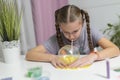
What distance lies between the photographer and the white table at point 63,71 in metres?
1.21

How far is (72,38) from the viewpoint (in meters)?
1.65

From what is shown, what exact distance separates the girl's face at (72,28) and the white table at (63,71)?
0.26m

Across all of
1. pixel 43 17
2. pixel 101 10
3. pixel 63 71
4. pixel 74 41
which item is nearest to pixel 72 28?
pixel 74 41

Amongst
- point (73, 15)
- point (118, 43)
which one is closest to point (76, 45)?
point (73, 15)

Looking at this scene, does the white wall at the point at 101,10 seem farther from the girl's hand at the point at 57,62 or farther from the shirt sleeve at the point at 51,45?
the girl's hand at the point at 57,62

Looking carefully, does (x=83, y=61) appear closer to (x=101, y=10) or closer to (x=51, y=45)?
(x=51, y=45)

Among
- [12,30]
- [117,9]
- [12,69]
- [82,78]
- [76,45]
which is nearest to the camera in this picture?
[82,78]

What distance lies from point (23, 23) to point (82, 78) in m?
1.67

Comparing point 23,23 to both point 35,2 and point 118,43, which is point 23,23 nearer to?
point 35,2

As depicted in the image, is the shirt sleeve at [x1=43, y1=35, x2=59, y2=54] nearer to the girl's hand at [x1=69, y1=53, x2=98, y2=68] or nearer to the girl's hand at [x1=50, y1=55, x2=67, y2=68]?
the girl's hand at [x1=50, y1=55, x2=67, y2=68]

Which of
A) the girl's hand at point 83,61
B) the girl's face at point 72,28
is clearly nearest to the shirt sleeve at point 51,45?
the girl's face at point 72,28

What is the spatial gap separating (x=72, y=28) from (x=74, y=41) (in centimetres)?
21

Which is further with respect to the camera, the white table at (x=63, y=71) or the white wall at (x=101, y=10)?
the white wall at (x=101, y=10)

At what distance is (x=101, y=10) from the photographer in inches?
114
